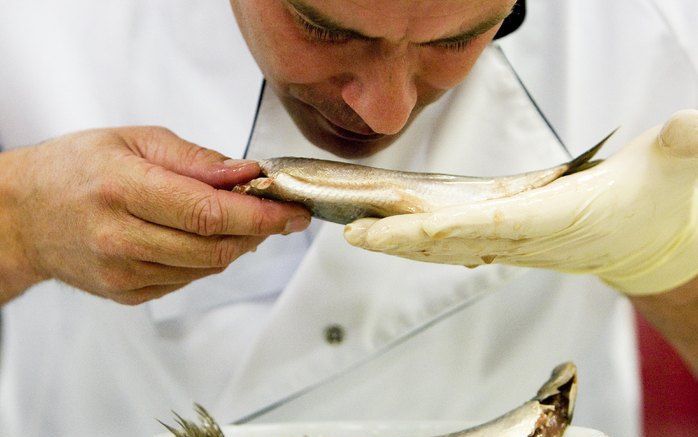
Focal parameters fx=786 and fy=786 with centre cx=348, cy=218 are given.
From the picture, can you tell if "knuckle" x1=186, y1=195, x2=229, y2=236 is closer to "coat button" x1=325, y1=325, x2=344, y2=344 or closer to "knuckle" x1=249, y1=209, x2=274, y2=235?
"knuckle" x1=249, y1=209, x2=274, y2=235

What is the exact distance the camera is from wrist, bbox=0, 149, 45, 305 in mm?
943

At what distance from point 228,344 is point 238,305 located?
6 cm

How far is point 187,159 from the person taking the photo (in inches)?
33.6

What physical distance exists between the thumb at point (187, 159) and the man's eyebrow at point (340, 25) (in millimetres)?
166

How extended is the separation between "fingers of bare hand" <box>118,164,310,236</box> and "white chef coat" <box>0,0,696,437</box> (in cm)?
24

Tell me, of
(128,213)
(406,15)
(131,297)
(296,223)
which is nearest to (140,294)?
(131,297)

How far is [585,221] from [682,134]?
125 millimetres

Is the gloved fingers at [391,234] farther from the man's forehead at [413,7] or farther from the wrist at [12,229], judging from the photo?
the wrist at [12,229]

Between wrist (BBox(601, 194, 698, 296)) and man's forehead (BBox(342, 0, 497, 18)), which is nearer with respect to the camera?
man's forehead (BBox(342, 0, 497, 18))

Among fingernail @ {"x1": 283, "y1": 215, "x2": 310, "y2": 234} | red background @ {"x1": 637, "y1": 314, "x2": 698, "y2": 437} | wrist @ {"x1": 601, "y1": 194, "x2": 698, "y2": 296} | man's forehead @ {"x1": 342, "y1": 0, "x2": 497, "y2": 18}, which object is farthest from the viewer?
red background @ {"x1": 637, "y1": 314, "x2": 698, "y2": 437}

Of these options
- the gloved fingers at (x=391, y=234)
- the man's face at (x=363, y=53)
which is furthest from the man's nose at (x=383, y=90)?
the gloved fingers at (x=391, y=234)

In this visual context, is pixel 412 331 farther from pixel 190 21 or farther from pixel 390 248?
pixel 190 21

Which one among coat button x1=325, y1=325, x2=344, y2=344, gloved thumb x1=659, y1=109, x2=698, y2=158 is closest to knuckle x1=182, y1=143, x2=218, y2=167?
coat button x1=325, y1=325, x2=344, y2=344

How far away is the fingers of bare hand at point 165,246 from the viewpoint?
0.82m
